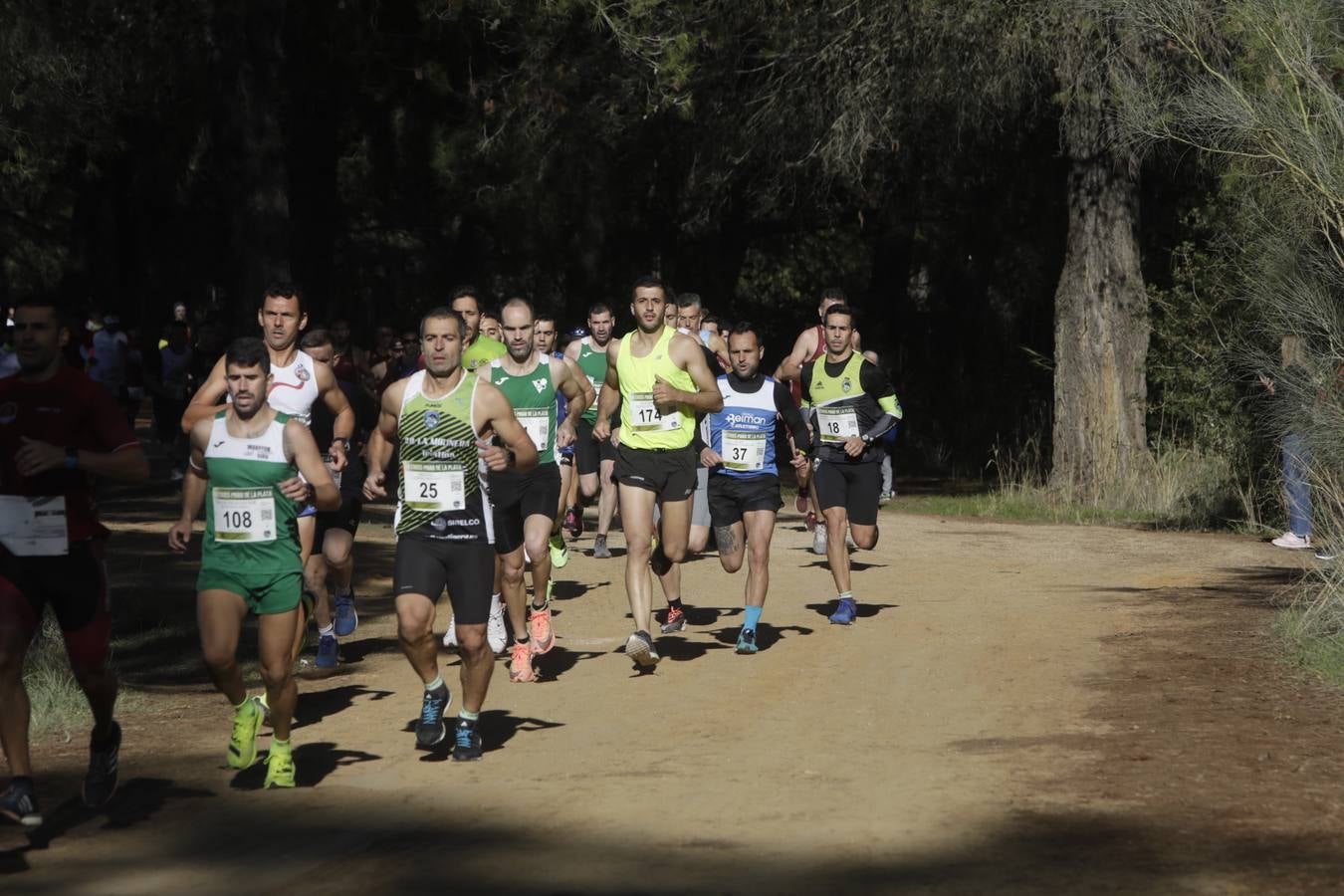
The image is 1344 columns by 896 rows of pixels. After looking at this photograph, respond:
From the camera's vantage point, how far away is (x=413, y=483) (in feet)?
29.3

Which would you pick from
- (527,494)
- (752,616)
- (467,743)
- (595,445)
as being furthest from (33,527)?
(595,445)

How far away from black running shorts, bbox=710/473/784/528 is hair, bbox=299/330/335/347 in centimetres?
268

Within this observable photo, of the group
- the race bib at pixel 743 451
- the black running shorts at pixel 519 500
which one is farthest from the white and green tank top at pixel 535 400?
the race bib at pixel 743 451

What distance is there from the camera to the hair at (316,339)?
11570 mm

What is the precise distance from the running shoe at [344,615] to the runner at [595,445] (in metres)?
3.72

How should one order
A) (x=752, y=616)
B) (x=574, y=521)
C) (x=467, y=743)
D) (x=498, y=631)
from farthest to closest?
1. (x=574, y=521)
2. (x=498, y=631)
3. (x=752, y=616)
4. (x=467, y=743)

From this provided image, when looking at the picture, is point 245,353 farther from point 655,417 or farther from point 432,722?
point 655,417

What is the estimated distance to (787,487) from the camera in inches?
1013

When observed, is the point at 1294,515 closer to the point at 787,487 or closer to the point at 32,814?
the point at 787,487

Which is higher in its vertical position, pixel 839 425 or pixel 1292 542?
pixel 839 425

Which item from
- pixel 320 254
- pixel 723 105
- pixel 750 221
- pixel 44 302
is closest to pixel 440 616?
pixel 44 302

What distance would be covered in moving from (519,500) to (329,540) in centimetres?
137

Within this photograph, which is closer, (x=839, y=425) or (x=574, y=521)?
(x=839, y=425)

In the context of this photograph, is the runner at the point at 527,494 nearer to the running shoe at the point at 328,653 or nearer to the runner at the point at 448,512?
the running shoe at the point at 328,653
